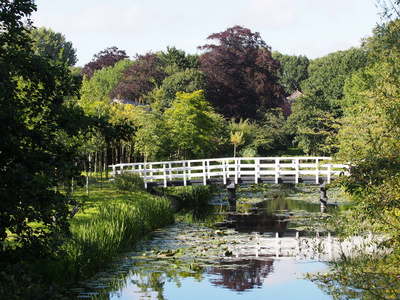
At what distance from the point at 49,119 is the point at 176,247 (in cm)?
→ 896

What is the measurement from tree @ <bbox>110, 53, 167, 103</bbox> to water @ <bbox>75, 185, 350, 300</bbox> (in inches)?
1664

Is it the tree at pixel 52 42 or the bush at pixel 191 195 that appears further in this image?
the tree at pixel 52 42

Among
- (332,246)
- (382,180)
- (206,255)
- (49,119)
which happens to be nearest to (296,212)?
(332,246)

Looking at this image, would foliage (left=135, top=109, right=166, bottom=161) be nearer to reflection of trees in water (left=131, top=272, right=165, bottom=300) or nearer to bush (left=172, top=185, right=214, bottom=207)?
bush (left=172, top=185, right=214, bottom=207)

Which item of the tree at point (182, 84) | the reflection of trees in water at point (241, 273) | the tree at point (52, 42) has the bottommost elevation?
the reflection of trees in water at point (241, 273)

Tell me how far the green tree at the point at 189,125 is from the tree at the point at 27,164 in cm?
2683

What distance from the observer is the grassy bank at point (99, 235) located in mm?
11047

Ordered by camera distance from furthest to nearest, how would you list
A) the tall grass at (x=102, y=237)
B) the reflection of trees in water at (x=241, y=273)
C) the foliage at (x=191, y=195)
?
the foliage at (x=191, y=195), the reflection of trees in water at (x=241, y=273), the tall grass at (x=102, y=237)

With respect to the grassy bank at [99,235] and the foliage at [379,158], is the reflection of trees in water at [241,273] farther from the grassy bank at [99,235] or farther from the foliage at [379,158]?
the grassy bank at [99,235]

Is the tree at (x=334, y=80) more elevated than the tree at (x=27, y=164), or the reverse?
the tree at (x=334, y=80)

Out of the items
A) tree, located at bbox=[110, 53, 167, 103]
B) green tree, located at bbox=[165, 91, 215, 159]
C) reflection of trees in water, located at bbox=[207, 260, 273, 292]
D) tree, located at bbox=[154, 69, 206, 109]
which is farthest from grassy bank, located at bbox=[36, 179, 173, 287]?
tree, located at bbox=[110, 53, 167, 103]

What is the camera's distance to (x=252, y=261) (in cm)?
1508

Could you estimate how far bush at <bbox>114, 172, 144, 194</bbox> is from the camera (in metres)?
28.1

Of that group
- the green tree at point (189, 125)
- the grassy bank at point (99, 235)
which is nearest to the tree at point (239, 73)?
the green tree at point (189, 125)
